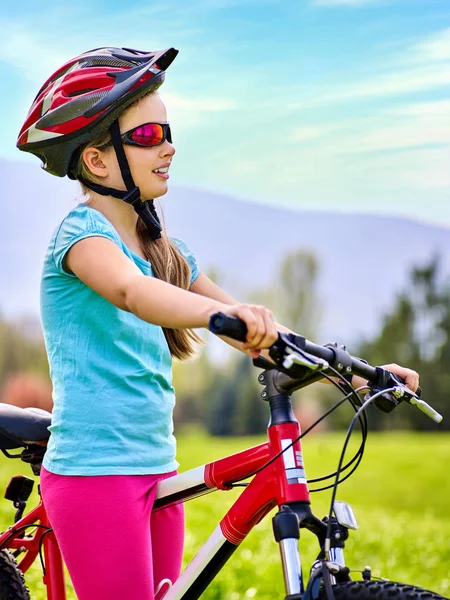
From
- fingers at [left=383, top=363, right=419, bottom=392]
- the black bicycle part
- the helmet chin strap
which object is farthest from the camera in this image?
the black bicycle part

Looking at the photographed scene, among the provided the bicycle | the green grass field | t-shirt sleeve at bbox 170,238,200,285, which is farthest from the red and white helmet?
the green grass field

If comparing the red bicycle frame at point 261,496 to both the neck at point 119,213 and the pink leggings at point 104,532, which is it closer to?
the pink leggings at point 104,532

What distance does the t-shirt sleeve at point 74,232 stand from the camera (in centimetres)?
257

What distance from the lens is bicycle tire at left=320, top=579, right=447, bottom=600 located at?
2.23 metres

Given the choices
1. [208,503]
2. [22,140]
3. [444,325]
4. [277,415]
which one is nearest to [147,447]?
[277,415]

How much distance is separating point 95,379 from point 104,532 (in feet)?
1.62

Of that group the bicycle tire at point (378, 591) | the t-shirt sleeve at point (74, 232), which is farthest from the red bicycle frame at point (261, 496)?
the t-shirt sleeve at point (74, 232)

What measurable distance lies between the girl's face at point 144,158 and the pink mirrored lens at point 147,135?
0.02 m

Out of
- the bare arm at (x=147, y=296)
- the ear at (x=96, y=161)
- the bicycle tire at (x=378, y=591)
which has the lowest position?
the bicycle tire at (x=378, y=591)

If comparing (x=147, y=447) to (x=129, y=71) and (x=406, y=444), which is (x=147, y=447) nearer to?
(x=129, y=71)

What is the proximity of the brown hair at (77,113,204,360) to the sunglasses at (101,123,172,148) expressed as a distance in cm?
20

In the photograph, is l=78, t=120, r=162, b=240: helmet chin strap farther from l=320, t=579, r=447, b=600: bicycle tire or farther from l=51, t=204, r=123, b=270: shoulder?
l=320, t=579, r=447, b=600: bicycle tire

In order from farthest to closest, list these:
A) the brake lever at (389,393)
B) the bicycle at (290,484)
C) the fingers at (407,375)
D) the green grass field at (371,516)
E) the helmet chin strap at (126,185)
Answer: the green grass field at (371,516) → the helmet chin strap at (126,185) → the fingers at (407,375) → the brake lever at (389,393) → the bicycle at (290,484)

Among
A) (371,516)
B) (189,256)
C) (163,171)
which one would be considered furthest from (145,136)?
(371,516)
